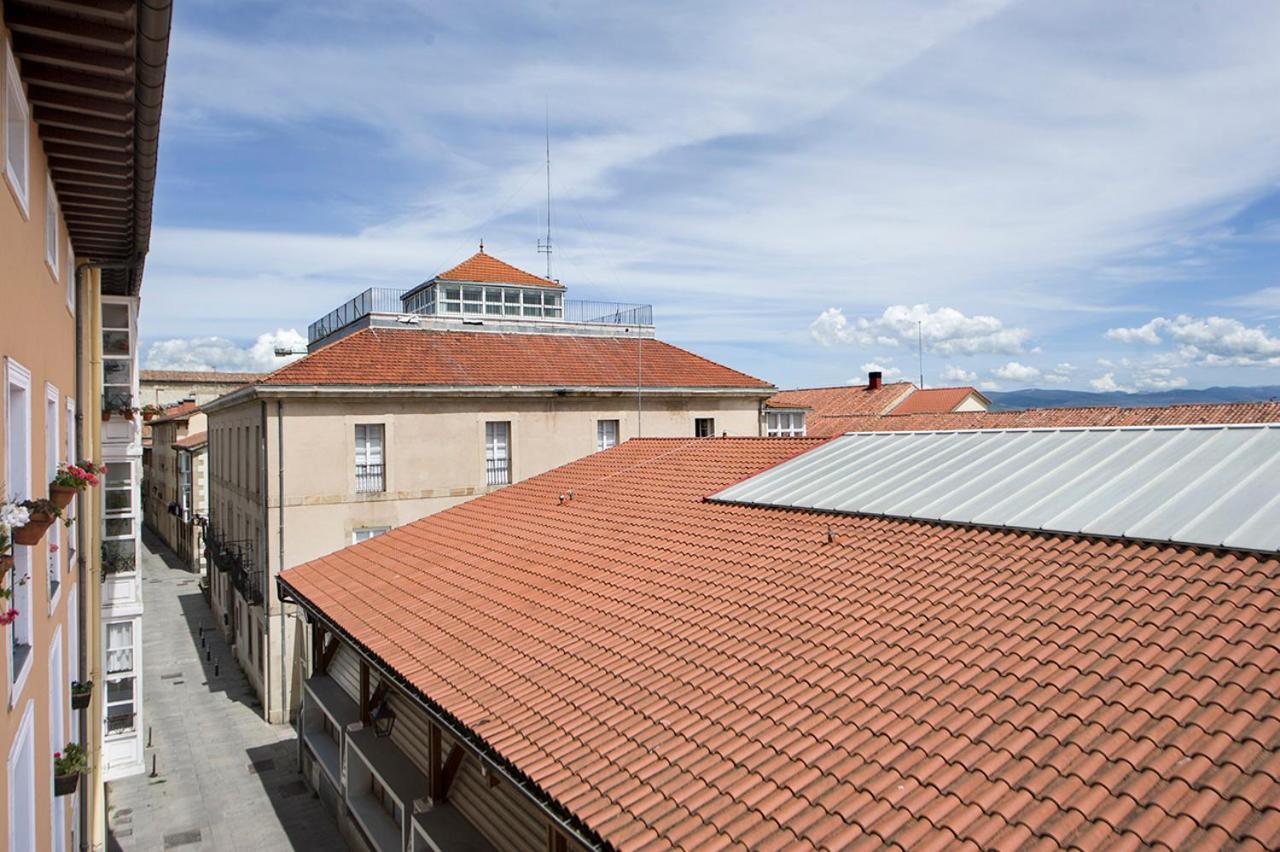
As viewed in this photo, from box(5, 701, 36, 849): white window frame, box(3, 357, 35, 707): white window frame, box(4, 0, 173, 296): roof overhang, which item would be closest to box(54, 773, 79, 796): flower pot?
box(5, 701, 36, 849): white window frame

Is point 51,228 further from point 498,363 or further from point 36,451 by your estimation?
point 498,363

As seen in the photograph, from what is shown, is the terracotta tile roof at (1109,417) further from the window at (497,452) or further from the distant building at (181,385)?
the distant building at (181,385)

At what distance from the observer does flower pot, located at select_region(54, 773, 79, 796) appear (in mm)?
7625

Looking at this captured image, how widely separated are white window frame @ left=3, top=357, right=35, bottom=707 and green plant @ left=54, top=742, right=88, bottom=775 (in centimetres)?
242

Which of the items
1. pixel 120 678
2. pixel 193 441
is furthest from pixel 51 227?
pixel 193 441

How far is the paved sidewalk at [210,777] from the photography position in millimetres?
15076

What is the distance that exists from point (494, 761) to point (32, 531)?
3.71 m

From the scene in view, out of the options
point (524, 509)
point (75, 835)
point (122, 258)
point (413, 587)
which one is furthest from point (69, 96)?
point (524, 509)

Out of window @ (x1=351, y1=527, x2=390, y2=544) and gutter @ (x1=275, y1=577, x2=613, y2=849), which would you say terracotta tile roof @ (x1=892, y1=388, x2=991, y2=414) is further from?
gutter @ (x1=275, y1=577, x2=613, y2=849)

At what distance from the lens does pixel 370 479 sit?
22266 millimetres

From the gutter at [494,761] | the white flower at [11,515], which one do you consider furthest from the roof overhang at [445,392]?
the white flower at [11,515]

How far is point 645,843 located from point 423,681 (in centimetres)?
409

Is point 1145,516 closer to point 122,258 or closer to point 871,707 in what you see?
point 871,707

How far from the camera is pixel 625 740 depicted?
656 cm
